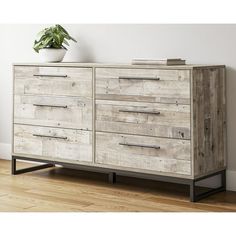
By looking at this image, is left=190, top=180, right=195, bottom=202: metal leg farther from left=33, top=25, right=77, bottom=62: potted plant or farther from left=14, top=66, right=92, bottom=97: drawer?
left=33, top=25, right=77, bottom=62: potted plant

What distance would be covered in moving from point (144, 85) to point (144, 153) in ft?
1.24

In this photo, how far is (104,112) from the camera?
8.91 ft

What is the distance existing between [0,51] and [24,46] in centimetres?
26

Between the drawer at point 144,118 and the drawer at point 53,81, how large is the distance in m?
0.16

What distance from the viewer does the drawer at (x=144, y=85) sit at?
2.41 m

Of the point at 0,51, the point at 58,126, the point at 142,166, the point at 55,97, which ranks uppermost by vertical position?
the point at 0,51

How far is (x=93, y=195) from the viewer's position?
2.62m

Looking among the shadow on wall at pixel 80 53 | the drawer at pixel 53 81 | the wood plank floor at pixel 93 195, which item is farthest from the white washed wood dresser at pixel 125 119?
the shadow on wall at pixel 80 53

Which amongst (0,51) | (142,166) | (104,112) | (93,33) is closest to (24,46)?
(0,51)

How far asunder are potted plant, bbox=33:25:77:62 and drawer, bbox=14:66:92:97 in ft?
0.47

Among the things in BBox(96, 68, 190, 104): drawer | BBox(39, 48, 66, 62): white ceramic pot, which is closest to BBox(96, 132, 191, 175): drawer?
BBox(96, 68, 190, 104): drawer

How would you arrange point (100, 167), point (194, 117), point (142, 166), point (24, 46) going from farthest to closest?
point (24, 46) → point (100, 167) → point (142, 166) → point (194, 117)
